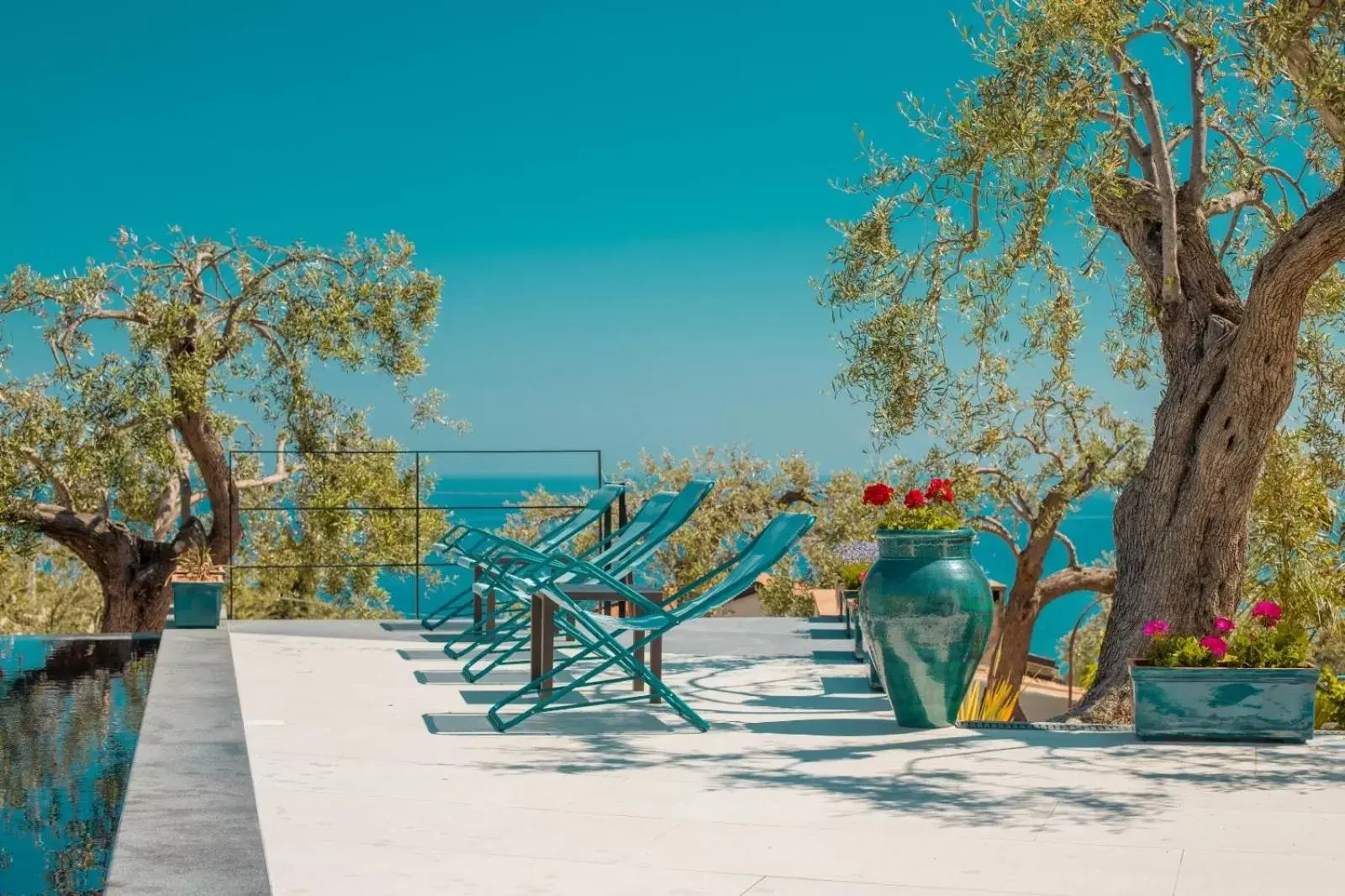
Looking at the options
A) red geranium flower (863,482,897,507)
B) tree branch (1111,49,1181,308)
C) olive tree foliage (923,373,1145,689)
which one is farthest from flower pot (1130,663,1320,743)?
olive tree foliage (923,373,1145,689)

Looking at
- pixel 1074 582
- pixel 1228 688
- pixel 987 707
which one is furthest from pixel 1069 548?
pixel 1228 688

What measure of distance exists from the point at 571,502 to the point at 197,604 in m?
36.7

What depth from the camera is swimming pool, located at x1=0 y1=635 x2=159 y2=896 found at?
3.59 meters

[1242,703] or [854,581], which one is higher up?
[854,581]

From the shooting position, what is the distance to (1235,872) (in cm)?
343

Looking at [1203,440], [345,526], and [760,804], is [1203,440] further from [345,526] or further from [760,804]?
[345,526]

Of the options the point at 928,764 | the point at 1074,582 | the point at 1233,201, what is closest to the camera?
the point at 928,764

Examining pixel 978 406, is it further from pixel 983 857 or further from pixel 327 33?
pixel 327 33

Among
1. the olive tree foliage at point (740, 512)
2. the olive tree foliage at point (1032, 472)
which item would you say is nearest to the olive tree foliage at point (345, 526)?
the olive tree foliage at point (740, 512)

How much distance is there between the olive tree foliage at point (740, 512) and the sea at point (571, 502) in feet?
6.58

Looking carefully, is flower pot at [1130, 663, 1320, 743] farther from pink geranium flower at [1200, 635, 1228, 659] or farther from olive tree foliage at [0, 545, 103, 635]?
olive tree foliage at [0, 545, 103, 635]

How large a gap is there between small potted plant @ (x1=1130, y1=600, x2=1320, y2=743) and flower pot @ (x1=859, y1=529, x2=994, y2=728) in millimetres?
654

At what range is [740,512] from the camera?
26.1 meters

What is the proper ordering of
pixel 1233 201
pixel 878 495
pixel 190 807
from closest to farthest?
pixel 190 807
pixel 878 495
pixel 1233 201
